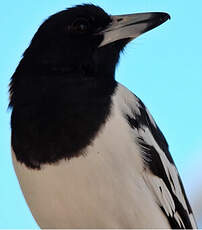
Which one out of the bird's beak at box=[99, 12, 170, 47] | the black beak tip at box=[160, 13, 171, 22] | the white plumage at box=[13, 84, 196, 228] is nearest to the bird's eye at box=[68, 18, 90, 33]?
the bird's beak at box=[99, 12, 170, 47]

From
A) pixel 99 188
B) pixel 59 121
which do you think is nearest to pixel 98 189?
pixel 99 188

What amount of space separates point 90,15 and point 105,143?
1.18m

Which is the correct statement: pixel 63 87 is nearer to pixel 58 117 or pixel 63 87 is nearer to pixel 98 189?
pixel 58 117

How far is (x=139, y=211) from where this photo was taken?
3400mm

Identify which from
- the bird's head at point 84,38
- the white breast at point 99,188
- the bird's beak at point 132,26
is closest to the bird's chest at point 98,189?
the white breast at point 99,188

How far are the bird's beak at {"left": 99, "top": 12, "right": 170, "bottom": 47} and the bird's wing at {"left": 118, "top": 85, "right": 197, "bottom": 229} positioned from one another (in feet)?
1.74

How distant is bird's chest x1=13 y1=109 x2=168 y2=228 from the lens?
3.32 metres

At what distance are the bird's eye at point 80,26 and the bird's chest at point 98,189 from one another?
0.90 m

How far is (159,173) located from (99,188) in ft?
1.45

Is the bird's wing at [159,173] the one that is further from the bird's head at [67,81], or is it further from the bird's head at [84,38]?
the bird's head at [84,38]

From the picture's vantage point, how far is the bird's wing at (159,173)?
3.55m

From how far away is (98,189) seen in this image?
131 inches

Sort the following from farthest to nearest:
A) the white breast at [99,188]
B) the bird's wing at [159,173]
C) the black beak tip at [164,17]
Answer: the black beak tip at [164,17]
the bird's wing at [159,173]
the white breast at [99,188]

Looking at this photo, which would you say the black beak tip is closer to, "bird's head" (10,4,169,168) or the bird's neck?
"bird's head" (10,4,169,168)
